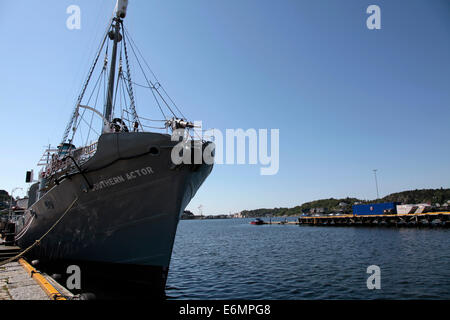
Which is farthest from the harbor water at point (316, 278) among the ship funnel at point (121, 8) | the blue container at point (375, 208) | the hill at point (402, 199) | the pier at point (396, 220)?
the hill at point (402, 199)

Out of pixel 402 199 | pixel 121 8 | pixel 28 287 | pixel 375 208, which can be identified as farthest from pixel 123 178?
pixel 402 199

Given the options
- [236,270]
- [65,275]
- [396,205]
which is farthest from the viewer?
[396,205]

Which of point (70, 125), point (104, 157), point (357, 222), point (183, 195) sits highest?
point (70, 125)

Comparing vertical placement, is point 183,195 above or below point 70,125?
below

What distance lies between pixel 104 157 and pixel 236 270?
1038cm

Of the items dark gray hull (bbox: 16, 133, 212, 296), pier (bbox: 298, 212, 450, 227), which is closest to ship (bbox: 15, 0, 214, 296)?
dark gray hull (bbox: 16, 133, 212, 296)

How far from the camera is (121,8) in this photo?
47.3 ft

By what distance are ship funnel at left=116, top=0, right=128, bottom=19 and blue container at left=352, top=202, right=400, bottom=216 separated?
56.9 meters

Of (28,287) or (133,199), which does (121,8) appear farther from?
(28,287)

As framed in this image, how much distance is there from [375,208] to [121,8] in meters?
58.0

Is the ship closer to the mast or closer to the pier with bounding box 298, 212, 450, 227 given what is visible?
the mast

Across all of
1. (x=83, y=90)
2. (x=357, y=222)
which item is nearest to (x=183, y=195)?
(x=83, y=90)
